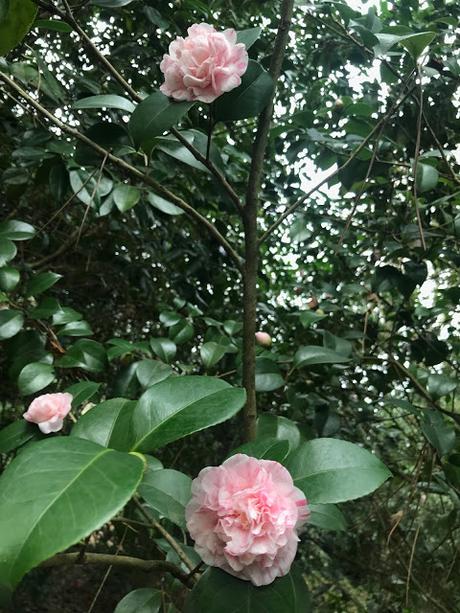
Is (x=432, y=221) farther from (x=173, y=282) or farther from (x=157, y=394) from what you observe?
(x=157, y=394)

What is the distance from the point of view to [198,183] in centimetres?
163

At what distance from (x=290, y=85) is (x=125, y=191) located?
920 millimetres

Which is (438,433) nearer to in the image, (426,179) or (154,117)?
(426,179)

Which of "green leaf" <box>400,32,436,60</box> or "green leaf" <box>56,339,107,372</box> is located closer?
"green leaf" <box>400,32,436,60</box>

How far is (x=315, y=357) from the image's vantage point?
924 millimetres

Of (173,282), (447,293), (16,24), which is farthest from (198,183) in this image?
(16,24)

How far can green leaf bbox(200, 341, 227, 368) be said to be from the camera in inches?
41.6

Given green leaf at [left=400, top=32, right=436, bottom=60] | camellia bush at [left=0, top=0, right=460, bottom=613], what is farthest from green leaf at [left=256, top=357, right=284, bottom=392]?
green leaf at [left=400, top=32, right=436, bottom=60]

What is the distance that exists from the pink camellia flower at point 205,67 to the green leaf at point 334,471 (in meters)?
0.41

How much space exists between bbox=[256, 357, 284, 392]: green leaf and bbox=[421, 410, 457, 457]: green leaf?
259 millimetres

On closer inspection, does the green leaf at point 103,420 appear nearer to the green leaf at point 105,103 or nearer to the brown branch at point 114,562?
the brown branch at point 114,562

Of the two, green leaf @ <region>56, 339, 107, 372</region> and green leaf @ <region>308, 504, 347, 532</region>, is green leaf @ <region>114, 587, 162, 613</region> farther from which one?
green leaf @ <region>56, 339, 107, 372</region>

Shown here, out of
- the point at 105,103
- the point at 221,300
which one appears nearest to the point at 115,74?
the point at 105,103

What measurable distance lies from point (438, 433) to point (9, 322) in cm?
80
